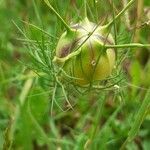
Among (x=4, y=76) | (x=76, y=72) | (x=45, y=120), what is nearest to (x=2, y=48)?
(x=4, y=76)

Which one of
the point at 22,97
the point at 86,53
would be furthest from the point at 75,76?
the point at 22,97

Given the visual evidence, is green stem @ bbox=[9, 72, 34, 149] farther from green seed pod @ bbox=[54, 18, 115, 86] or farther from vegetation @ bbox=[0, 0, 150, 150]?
green seed pod @ bbox=[54, 18, 115, 86]

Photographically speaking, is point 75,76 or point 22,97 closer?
point 75,76

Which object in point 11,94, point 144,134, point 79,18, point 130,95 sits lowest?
point 144,134

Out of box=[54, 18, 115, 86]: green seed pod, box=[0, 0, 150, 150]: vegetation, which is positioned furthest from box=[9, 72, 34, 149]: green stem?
box=[54, 18, 115, 86]: green seed pod

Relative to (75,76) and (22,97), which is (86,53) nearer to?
(75,76)

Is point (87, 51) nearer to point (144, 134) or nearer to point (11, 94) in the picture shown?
point (144, 134)

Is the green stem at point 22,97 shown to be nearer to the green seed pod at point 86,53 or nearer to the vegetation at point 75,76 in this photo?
the vegetation at point 75,76
